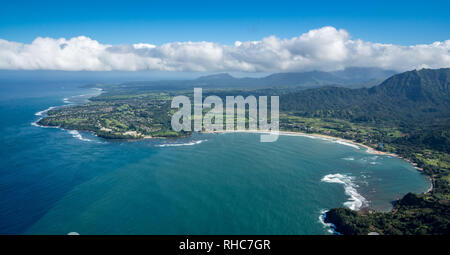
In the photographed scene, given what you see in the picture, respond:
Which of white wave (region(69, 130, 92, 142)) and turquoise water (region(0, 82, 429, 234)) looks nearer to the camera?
turquoise water (region(0, 82, 429, 234))

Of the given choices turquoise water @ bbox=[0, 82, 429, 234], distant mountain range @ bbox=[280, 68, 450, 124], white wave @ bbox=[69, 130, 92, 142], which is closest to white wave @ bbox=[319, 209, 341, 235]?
turquoise water @ bbox=[0, 82, 429, 234]

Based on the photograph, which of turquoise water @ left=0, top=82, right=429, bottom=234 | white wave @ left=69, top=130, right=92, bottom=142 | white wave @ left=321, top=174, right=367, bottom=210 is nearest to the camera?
turquoise water @ left=0, top=82, right=429, bottom=234

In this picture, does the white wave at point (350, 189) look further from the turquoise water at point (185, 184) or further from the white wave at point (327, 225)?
the white wave at point (327, 225)

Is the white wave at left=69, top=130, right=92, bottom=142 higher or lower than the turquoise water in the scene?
higher

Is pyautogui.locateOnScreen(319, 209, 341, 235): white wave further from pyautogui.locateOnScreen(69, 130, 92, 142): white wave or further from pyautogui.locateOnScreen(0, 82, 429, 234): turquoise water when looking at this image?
pyautogui.locateOnScreen(69, 130, 92, 142): white wave

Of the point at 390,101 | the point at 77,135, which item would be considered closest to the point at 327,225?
the point at 77,135

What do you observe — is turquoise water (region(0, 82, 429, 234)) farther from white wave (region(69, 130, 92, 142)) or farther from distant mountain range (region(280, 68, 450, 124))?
distant mountain range (region(280, 68, 450, 124))

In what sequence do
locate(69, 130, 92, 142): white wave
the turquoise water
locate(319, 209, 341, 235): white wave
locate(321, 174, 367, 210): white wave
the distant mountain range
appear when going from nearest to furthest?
locate(319, 209, 341, 235): white wave
the turquoise water
locate(321, 174, 367, 210): white wave
locate(69, 130, 92, 142): white wave
the distant mountain range

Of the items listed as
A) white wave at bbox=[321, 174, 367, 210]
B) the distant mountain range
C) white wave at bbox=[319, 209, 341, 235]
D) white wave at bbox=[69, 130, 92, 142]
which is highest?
the distant mountain range
